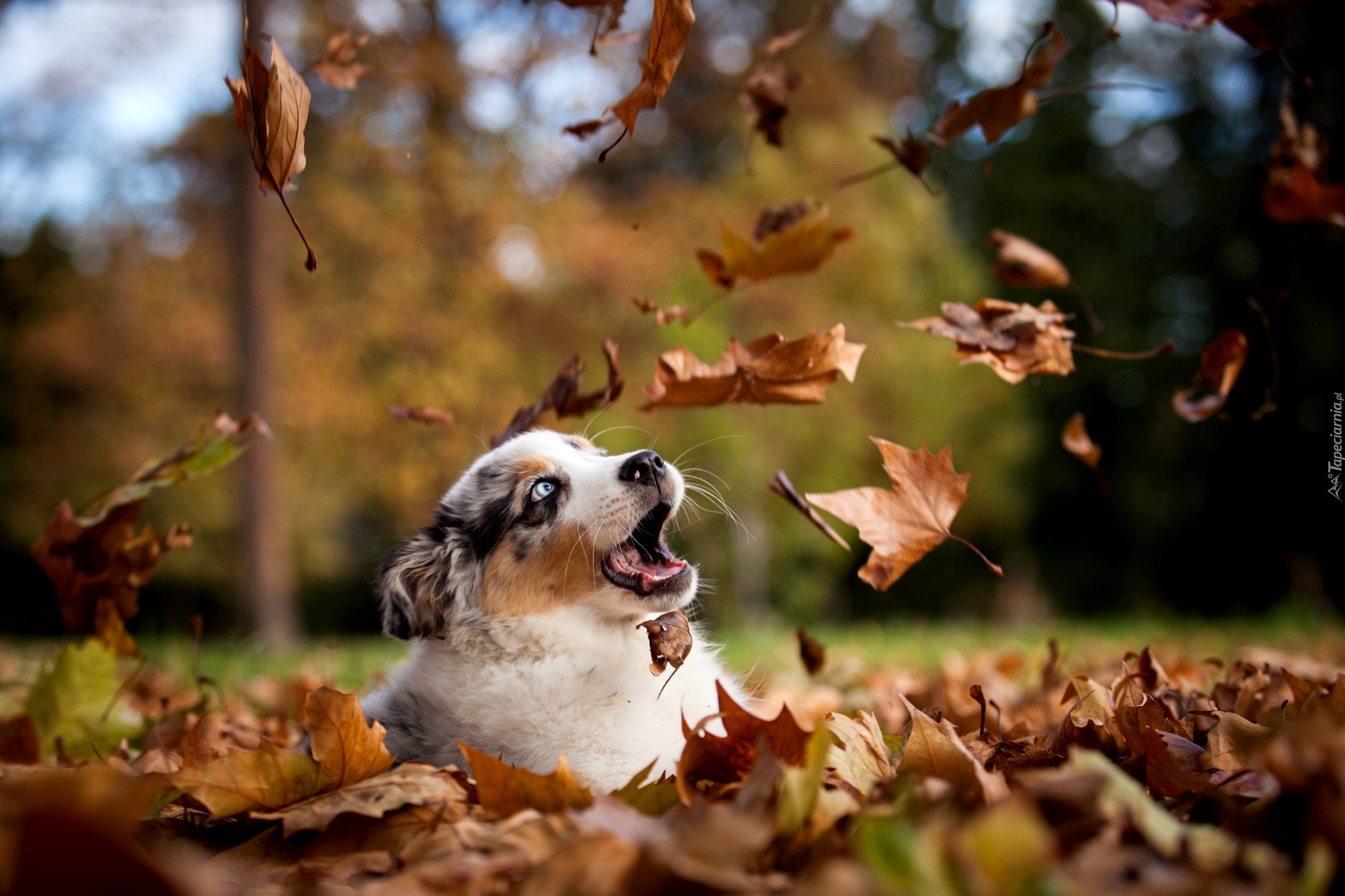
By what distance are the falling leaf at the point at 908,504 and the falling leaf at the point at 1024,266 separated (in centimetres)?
71

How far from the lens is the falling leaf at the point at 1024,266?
2.38m

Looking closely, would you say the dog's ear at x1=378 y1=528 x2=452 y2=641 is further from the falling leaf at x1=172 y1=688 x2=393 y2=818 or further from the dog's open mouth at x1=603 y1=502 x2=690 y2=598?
the falling leaf at x1=172 y1=688 x2=393 y2=818

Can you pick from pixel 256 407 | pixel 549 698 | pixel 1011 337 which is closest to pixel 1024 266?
pixel 1011 337

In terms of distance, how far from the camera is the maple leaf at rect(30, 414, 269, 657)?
8.63 ft

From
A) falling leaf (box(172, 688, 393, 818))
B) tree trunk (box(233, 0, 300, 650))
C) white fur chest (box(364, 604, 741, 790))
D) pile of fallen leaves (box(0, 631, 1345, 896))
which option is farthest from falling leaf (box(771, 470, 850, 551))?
tree trunk (box(233, 0, 300, 650))

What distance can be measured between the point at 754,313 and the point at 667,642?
1242 cm

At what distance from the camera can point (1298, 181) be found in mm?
2314

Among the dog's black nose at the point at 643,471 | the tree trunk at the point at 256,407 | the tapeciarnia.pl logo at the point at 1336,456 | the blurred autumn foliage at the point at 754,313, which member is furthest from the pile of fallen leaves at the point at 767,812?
the tree trunk at the point at 256,407

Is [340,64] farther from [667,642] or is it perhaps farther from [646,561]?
[667,642]

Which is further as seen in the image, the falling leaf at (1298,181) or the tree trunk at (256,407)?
the tree trunk at (256,407)

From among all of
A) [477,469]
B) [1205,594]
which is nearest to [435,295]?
[477,469]

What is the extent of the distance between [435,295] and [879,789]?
37.4 feet

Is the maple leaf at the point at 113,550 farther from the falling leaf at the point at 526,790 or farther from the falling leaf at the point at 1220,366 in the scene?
the falling leaf at the point at 1220,366

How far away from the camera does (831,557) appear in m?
15.1
